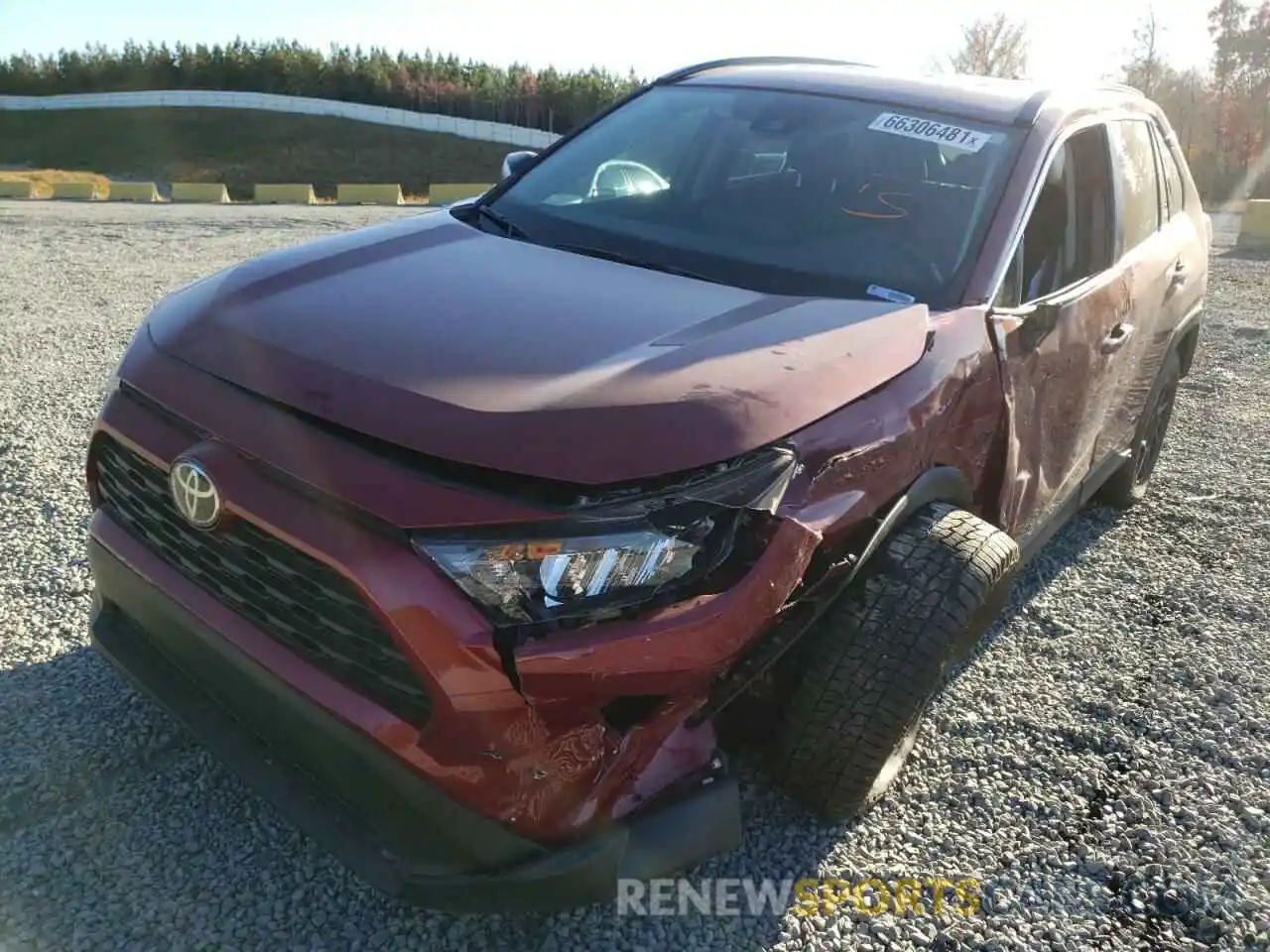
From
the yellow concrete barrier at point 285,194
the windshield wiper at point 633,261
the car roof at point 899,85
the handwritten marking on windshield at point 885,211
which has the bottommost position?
the yellow concrete barrier at point 285,194

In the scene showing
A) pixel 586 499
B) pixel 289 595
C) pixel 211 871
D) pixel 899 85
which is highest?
pixel 899 85

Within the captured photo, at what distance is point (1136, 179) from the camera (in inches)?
160

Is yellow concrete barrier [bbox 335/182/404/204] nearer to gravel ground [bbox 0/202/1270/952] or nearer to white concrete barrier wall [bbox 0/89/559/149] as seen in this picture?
gravel ground [bbox 0/202/1270/952]

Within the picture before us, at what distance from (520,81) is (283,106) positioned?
11.3 m

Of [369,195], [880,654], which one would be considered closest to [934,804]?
[880,654]

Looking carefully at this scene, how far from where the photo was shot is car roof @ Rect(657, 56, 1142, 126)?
3.32m

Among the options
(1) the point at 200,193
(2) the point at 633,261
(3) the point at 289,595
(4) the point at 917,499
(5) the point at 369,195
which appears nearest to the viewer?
(3) the point at 289,595

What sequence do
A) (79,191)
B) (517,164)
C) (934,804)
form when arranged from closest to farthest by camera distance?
1. (934,804)
2. (517,164)
3. (79,191)

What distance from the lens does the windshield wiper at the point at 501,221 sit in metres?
3.20

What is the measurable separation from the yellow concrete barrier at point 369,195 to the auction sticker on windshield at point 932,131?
19.1 m

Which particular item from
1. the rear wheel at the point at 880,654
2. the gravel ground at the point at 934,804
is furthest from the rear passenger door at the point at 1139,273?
the rear wheel at the point at 880,654

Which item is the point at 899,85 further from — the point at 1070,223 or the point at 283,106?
the point at 283,106

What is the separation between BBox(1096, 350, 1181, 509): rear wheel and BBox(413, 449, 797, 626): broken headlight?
3225 millimetres

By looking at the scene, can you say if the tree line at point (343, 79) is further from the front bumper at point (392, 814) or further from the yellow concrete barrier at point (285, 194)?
the front bumper at point (392, 814)
